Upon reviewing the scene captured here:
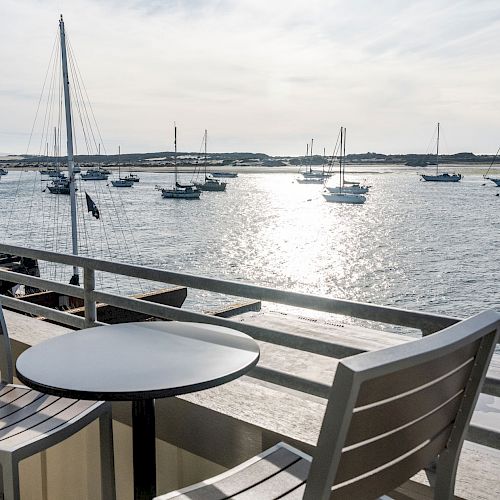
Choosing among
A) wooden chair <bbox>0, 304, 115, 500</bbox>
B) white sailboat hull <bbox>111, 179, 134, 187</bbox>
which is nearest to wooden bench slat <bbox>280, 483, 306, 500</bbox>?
wooden chair <bbox>0, 304, 115, 500</bbox>

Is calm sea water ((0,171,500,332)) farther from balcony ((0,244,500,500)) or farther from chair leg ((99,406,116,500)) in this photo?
chair leg ((99,406,116,500))

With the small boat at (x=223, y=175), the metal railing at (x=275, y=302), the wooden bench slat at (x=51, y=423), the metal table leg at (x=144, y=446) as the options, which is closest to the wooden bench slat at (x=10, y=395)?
the wooden bench slat at (x=51, y=423)

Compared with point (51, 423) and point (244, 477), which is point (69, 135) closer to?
point (51, 423)

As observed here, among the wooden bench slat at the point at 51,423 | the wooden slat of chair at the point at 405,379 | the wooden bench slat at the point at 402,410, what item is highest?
the wooden slat of chair at the point at 405,379

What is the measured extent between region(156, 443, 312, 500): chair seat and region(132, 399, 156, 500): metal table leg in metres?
0.39

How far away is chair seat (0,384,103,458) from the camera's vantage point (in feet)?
6.77

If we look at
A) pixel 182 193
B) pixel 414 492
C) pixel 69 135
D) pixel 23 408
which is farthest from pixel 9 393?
pixel 182 193

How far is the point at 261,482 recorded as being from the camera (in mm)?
1790

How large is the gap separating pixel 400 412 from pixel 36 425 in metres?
1.42

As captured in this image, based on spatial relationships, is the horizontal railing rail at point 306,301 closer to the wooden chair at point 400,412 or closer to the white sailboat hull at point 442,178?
the wooden chair at point 400,412

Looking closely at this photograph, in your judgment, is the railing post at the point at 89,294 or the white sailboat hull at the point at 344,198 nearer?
the railing post at the point at 89,294

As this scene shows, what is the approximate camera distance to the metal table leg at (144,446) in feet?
6.88

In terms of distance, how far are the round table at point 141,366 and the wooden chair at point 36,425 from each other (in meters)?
0.24

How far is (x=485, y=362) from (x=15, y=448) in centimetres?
146
